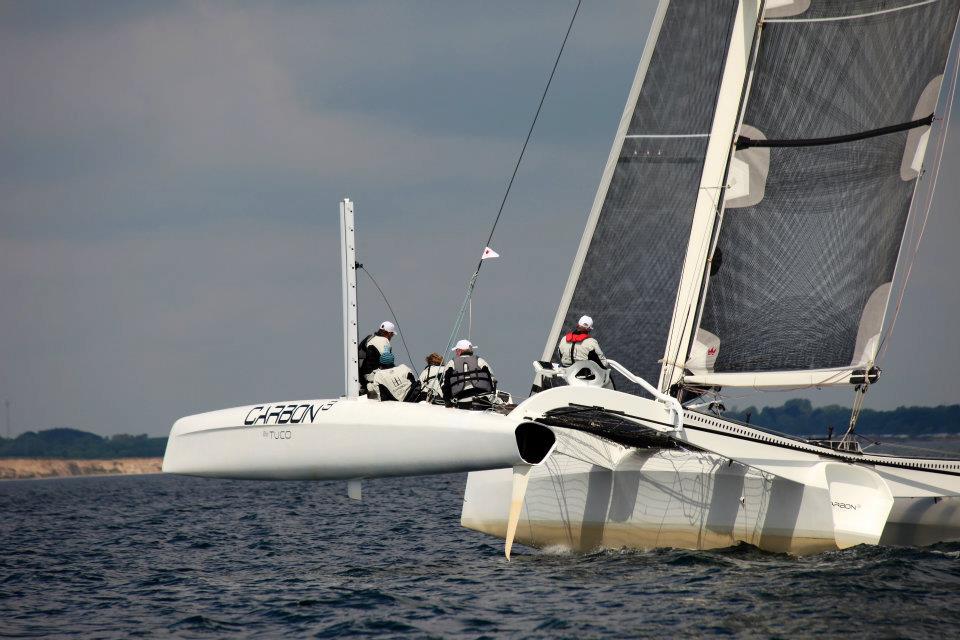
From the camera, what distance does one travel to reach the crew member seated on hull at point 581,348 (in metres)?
12.0

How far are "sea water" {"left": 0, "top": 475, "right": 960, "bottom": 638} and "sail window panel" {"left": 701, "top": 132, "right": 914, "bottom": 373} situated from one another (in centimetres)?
221

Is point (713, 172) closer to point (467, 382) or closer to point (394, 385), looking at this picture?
point (467, 382)

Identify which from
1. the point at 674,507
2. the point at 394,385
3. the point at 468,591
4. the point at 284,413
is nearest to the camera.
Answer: the point at 468,591

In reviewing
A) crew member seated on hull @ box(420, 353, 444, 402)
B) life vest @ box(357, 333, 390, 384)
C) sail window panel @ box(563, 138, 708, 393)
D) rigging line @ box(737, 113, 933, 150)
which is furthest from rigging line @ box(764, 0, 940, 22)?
life vest @ box(357, 333, 390, 384)

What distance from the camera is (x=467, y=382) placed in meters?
12.1

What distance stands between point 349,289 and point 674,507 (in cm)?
392

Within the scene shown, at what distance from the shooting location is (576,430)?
11812mm

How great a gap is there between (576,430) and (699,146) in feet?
13.3

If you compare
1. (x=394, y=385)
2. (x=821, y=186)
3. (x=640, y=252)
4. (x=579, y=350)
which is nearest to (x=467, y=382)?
(x=394, y=385)

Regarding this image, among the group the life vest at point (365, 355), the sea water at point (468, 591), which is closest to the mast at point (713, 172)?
the sea water at point (468, 591)

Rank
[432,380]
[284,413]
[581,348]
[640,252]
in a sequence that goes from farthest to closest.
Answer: [640,252], [432,380], [581,348], [284,413]

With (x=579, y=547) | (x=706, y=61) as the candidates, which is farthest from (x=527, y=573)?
(x=706, y=61)

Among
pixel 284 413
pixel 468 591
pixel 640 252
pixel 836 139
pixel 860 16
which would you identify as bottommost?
pixel 468 591

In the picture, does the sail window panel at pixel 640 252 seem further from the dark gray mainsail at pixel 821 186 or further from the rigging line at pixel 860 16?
the rigging line at pixel 860 16
